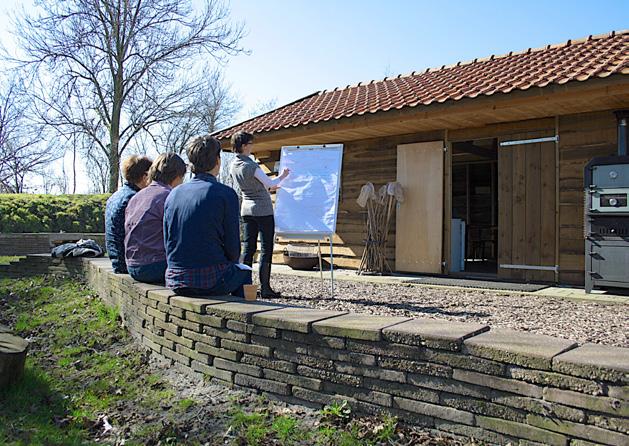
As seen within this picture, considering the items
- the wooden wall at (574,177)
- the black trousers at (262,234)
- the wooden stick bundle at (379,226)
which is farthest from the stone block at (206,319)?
the wooden wall at (574,177)

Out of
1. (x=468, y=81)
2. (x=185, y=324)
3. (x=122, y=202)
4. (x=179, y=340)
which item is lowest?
(x=179, y=340)

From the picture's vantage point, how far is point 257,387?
309 centimetres

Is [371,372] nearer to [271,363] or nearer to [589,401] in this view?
[271,363]

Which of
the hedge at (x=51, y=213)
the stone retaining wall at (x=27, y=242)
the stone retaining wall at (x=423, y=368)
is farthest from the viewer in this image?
the hedge at (x=51, y=213)

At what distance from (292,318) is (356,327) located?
417mm

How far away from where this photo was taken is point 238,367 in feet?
10.4

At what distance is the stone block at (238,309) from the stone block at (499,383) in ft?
4.06

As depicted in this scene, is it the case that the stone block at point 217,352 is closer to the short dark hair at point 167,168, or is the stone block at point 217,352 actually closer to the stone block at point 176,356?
the stone block at point 176,356

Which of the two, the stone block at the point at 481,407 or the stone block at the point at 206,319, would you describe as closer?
the stone block at the point at 481,407

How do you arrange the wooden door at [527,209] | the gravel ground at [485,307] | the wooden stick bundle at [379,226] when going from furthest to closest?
1. the wooden stick bundle at [379,226]
2. the wooden door at [527,209]
3. the gravel ground at [485,307]

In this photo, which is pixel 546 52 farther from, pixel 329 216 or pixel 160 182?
pixel 160 182

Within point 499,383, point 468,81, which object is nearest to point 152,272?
point 499,383

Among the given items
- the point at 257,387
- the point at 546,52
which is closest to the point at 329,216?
the point at 257,387

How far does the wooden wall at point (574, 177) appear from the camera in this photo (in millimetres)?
6723
